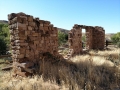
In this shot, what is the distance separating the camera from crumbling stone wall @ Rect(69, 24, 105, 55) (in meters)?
9.55

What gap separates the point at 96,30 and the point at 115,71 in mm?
8376

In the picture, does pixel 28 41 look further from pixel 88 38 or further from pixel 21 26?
pixel 88 38

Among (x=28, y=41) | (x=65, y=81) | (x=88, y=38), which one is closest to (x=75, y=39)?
(x=88, y=38)

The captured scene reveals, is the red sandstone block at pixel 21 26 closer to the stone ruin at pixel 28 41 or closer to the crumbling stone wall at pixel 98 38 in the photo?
the stone ruin at pixel 28 41

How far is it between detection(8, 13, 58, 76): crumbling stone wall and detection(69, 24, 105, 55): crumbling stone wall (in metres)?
4.35

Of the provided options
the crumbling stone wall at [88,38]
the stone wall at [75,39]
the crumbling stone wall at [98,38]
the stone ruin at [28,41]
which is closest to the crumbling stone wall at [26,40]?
the stone ruin at [28,41]

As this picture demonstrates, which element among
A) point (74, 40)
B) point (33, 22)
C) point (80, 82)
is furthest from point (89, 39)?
point (80, 82)

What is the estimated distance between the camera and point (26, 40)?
4.70 meters

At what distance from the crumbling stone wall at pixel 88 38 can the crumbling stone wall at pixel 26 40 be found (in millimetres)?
4350

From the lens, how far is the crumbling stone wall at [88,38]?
31.3ft

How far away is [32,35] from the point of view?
4.92 m

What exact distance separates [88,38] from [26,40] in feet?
26.9

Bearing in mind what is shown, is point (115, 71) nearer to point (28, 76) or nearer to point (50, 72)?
point (50, 72)

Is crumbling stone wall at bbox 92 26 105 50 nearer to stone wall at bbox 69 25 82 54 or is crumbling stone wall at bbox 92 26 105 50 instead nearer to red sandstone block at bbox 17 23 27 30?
stone wall at bbox 69 25 82 54
